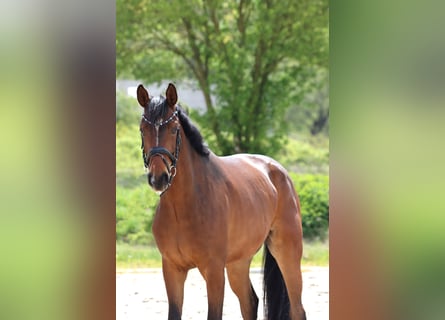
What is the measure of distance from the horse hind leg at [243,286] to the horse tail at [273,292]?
0.13 m

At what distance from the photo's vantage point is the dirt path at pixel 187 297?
630 cm

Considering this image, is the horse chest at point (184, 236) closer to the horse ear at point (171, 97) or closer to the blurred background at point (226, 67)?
the horse ear at point (171, 97)

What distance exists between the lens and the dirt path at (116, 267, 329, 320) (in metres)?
6.30

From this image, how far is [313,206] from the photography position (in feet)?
33.4

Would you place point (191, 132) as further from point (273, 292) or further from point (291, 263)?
point (273, 292)

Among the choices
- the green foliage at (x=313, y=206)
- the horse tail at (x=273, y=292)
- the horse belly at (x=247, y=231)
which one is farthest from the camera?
the green foliage at (x=313, y=206)

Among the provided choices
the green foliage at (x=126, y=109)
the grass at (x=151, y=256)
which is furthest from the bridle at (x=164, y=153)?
the green foliage at (x=126, y=109)

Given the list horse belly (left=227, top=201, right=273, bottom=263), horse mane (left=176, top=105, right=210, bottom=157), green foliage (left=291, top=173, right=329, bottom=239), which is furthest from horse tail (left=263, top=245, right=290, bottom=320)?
green foliage (left=291, top=173, right=329, bottom=239)

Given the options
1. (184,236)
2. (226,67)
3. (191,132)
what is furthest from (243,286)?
(226,67)

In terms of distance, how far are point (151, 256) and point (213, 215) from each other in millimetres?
5746
